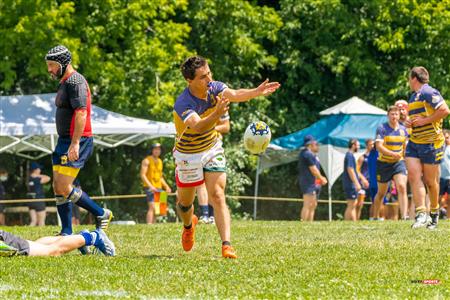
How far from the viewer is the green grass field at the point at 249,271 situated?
7.18 meters

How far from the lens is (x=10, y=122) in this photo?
2312 cm

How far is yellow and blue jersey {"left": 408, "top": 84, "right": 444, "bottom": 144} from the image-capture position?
45.2ft

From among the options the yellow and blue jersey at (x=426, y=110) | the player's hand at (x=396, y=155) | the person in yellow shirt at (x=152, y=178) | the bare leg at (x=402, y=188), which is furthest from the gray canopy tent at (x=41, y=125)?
the yellow and blue jersey at (x=426, y=110)

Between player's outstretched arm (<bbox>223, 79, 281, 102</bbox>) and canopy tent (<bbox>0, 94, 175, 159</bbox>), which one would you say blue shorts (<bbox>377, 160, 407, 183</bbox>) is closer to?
canopy tent (<bbox>0, 94, 175, 159</bbox>)

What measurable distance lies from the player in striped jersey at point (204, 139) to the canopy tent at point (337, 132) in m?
16.4

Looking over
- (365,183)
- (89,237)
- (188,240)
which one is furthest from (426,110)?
(365,183)

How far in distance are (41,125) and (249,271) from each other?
14.4 meters

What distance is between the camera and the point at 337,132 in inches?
1053

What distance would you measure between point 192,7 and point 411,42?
6.42 m

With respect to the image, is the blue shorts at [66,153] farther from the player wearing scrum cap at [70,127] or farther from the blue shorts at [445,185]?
the blue shorts at [445,185]

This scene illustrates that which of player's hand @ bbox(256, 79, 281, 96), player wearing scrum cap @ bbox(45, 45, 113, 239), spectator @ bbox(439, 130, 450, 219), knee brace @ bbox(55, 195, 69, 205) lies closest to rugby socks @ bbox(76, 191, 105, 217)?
player wearing scrum cap @ bbox(45, 45, 113, 239)

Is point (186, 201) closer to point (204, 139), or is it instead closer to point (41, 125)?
point (204, 139)

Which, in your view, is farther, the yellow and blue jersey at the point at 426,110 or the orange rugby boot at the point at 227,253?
the yellow and blue jersey at the point at 426,110

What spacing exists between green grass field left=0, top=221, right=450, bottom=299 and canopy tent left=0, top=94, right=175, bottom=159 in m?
10.7
